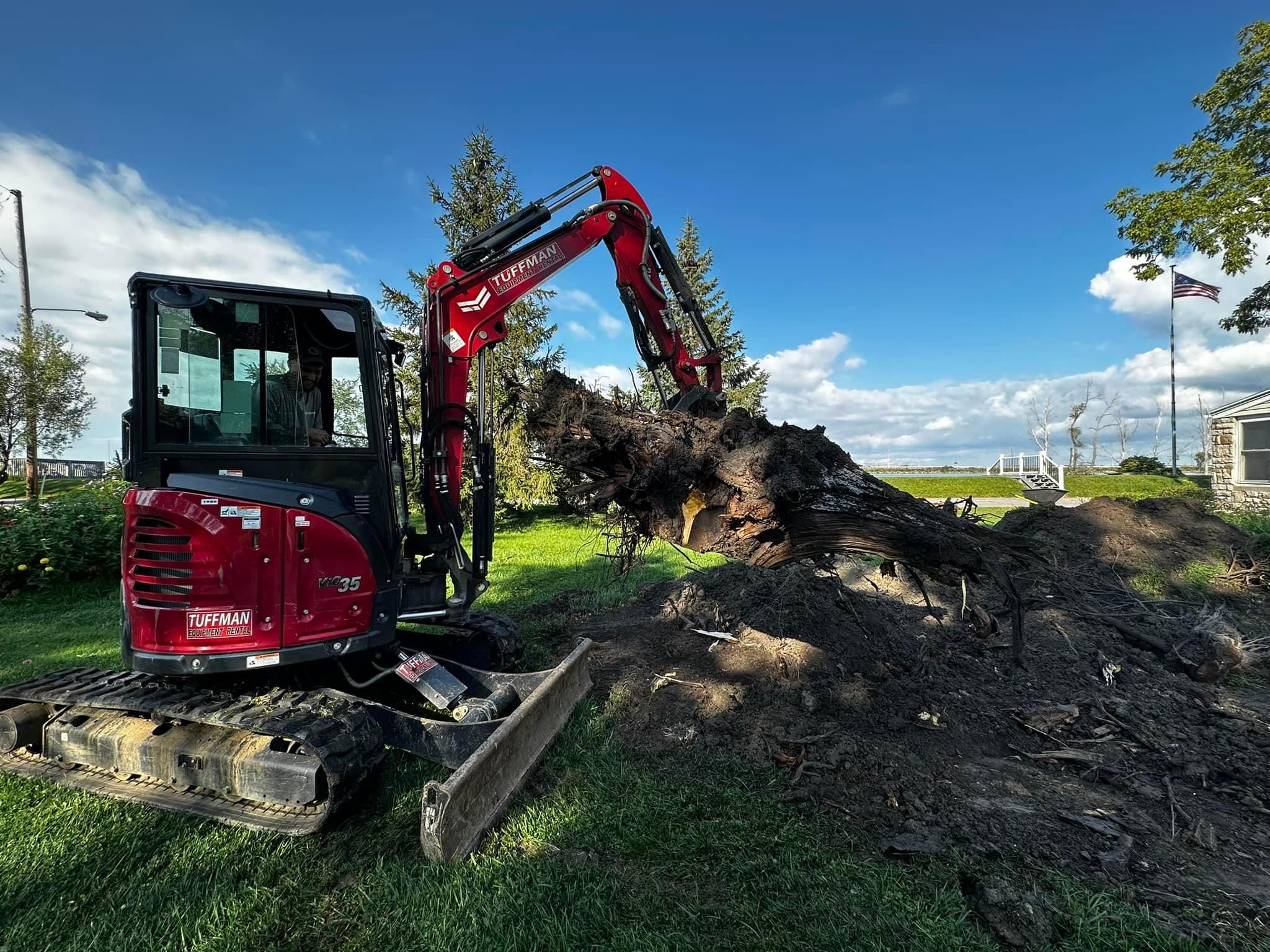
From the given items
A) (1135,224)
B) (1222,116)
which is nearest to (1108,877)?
(1135,224)

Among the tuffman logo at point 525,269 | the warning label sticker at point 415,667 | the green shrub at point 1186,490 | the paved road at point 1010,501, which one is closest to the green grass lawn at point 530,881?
the warning label sticker at point 415,667

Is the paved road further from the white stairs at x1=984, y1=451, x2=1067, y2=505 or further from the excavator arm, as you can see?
the excavator arm

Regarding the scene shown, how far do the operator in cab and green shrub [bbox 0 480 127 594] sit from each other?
24.6 feet

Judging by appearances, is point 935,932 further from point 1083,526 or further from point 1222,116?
point 1222,116

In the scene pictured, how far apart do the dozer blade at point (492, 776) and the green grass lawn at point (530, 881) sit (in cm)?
10

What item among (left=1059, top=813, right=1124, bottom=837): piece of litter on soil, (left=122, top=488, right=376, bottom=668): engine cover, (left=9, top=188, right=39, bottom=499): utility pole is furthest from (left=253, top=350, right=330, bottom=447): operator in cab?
(left=9, top=188, right=39, bottom=499): utility pole

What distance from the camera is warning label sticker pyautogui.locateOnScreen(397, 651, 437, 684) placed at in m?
4.10

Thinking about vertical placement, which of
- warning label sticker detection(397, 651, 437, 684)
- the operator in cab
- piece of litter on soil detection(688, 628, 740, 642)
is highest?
the operator in cab

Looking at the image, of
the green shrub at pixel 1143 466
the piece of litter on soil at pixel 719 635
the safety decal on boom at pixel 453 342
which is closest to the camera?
the safety decal on boom at pixel 453 342

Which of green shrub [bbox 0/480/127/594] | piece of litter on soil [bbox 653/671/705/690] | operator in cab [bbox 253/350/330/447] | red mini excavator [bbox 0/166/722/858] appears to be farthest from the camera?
green shrub [bbox 0/480/127/594]

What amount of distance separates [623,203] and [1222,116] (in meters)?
21.5

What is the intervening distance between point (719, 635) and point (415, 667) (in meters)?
A: 2.77

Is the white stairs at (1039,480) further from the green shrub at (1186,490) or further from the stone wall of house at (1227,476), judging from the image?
the stone wall of house at (1227,476)

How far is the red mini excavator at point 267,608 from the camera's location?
10.9 feet
